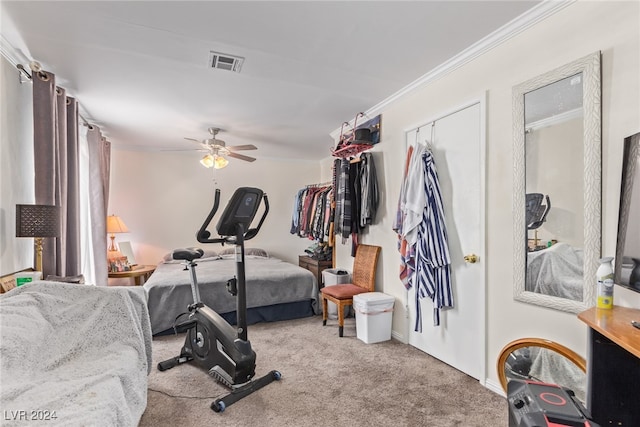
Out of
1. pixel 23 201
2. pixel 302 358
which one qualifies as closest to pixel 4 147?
pixel 23 201

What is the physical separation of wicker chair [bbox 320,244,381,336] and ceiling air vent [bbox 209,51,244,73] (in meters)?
2.28

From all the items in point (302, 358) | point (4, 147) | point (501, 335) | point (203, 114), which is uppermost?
point (203, 114)

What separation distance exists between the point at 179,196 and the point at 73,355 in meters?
4.16

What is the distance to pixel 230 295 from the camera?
11.6 ft

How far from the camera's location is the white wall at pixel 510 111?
1550 millimetres

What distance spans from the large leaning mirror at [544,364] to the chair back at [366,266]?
1.53m

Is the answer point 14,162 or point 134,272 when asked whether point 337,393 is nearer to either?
point 14,162

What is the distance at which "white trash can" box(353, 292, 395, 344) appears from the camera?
306 centimetres

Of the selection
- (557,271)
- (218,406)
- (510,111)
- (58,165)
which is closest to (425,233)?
(557,271)

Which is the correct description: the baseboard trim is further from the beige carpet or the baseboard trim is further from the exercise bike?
the exercise bike

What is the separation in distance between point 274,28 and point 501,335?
8.43 feet

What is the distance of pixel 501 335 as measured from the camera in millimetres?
2152

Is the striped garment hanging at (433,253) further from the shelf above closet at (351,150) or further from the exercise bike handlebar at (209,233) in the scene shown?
the exercise bike handlebar at (209,233)

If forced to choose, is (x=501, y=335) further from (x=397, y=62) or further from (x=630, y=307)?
(x=397, y=62)
